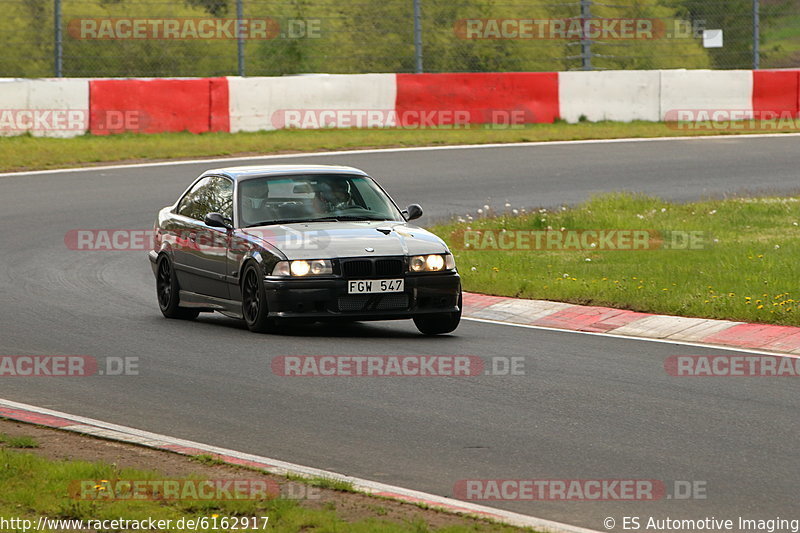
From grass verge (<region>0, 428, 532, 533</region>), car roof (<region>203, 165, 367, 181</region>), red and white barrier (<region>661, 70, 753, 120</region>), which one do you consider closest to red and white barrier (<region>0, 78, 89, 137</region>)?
red and white barrier (<region>661, 70, 753, 120</region>)

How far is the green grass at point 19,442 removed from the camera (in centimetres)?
795

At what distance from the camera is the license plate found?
11.7 m

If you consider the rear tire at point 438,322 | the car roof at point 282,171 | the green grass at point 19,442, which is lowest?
the green grass at point 19,442

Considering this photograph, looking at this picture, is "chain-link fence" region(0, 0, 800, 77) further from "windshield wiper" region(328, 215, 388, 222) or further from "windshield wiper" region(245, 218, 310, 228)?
"windshield wiper" region(328, 215, 388, 222)

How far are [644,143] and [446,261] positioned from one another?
16.6 m

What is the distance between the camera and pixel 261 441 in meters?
8.30

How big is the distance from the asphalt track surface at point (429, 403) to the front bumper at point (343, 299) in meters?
0.27

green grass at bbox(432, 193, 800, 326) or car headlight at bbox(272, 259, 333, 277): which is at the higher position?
car headlight at bbox(272, 259, 333, 277)

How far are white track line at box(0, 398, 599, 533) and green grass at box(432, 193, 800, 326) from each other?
619 cm

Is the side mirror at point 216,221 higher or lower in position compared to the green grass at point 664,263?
higher

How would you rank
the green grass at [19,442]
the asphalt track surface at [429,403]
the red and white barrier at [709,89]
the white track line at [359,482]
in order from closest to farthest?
1. the white track line at [359,482]
2. the asphalt track surface at [429,403]
3. the green grass at [19,442]
4. the red and white barrier at [709,89]

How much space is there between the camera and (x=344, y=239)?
11906 mm

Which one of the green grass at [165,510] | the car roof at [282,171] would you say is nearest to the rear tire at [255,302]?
the car roof at [282,171]

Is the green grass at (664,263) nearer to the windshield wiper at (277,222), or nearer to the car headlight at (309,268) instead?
the windshield wiper at (277,222)
